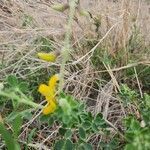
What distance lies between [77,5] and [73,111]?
0.23 metres

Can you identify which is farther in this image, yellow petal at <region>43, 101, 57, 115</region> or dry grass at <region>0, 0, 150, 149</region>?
dry grass at <region>0, 0, 150, 149</region>

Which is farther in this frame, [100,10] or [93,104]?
[100,10]

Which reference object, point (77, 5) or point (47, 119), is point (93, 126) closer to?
point (47, 119)

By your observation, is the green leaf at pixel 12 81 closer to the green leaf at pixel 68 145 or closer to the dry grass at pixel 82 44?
the green leaf at pixel 68 145

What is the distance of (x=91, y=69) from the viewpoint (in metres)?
1.74

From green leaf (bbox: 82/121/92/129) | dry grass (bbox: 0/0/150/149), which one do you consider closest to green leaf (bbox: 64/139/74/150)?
green leaf (bbox: 82/121/92/129)

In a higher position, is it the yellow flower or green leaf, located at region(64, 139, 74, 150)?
the yellow flower

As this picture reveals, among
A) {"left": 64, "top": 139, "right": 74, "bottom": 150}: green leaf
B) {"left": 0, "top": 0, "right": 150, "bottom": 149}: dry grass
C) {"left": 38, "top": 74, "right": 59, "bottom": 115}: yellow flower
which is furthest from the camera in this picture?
{"left": 0, "top": 0, "right": 150, "bottom": 149}: dry grass

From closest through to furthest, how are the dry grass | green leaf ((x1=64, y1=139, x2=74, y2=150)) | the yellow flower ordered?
1. the yellow flower
2. green leaf ((x1=64, y1=139, x2=74, y2=150))
3. the dry grass

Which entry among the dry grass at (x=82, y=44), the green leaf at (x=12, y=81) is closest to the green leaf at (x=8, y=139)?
the green leaf at (x=12, y=81)

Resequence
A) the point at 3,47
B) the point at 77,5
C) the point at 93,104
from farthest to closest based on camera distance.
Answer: the point at 3,47, the point at 93,104, the point at 77,5

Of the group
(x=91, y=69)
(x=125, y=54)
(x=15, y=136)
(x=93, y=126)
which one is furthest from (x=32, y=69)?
(x=93, y=126)

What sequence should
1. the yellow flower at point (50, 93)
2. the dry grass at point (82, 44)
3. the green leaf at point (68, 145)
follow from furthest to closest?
1. the dry grass at point (82, 44)
2. the green leaf at point (68, 145)
3. the yellow flower at point (50, 93)

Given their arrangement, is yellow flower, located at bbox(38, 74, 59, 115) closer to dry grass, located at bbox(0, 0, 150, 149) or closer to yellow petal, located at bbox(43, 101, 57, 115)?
yellow petal, located at bbox(43, 101, 57, 115)
